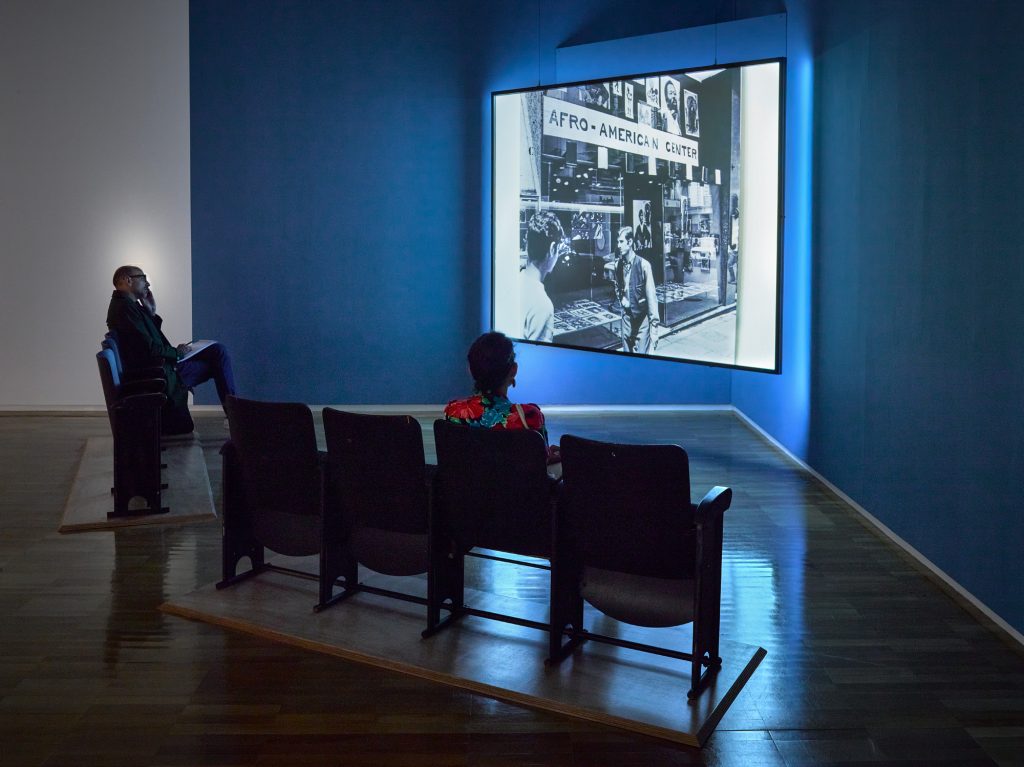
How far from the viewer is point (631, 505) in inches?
139

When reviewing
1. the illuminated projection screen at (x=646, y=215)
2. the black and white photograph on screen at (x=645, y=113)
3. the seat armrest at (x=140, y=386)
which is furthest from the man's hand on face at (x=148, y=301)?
the black and white photograph on screen at (x=645, y=113)

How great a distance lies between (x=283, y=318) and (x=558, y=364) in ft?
7.84

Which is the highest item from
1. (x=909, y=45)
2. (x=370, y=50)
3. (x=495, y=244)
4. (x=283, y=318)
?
(x=370, y=50)

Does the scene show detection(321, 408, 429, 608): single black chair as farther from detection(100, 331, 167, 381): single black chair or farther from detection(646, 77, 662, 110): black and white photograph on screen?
detection(646, 77, 662, 110): black and white photograph on screen

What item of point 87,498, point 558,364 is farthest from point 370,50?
point 87,498

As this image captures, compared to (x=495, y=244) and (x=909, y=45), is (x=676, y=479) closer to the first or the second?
(x=909, y=45)

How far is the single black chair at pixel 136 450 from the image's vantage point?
19.2ft

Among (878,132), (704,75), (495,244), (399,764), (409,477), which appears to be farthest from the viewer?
(495,244)

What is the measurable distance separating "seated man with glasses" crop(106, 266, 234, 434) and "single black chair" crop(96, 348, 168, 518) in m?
0.91

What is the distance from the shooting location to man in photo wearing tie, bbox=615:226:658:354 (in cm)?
791

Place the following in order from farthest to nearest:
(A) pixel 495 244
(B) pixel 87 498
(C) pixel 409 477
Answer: (A) pixel 495 244
(B) pixel 87 498
(C) pixel 409 477

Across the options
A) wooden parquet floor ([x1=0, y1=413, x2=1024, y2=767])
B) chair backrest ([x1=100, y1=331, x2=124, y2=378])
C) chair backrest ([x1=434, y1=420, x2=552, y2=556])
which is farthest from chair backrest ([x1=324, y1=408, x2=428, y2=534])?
chair backrest ([x1=100, y1=331, x2=124, y2=378])

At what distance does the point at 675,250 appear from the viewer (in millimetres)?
7656

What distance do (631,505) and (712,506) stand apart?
260mm
